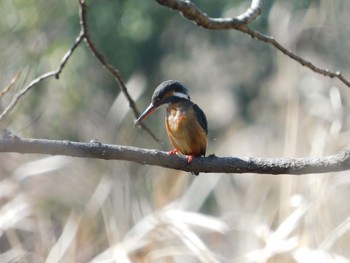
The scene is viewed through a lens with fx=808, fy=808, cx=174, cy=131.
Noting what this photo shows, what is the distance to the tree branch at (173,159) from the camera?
183cm

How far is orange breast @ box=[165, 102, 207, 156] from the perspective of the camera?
109 inches

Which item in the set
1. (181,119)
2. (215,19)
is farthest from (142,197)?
(215,19)

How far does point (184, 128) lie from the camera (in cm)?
286

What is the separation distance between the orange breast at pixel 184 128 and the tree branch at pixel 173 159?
59 centimetres

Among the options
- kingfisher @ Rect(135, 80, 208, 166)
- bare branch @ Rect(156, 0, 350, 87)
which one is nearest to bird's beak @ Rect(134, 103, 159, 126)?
kingfisher @ Rect(135, 80, 208, 166)

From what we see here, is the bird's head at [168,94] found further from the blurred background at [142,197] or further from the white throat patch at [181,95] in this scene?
the blurred background at [142,197]

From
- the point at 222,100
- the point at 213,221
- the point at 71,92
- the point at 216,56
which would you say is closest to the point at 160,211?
the point at 213,221

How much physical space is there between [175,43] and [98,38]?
5.36 feet

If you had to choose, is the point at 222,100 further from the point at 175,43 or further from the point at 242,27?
the point at 242,27

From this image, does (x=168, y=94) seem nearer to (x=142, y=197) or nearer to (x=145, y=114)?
(x=145, y=114)

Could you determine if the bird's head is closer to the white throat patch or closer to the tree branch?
the white throat patch

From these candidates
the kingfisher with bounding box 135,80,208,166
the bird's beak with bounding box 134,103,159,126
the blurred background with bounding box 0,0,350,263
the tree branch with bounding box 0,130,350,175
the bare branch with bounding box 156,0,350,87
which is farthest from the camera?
the kingfisher with bounding box 135,80,208,166

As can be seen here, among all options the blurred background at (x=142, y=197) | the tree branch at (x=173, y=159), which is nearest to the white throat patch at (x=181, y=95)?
the blurred background at (x=142, y=197)

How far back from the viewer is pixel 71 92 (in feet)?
22.2
